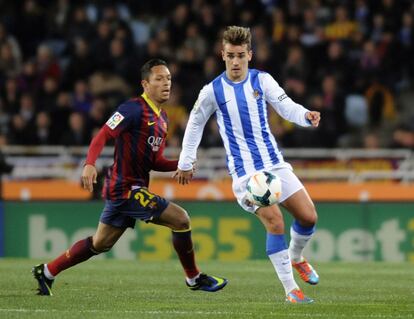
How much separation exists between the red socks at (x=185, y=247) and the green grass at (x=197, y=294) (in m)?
0.26

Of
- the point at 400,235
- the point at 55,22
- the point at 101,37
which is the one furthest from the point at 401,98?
the point at 55,22

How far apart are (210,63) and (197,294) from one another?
910 cm

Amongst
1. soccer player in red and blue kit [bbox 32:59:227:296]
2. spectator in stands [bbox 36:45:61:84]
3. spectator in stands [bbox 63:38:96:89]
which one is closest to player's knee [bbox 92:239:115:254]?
soccer player in red and blue kit [bbox 32:59:227:296]

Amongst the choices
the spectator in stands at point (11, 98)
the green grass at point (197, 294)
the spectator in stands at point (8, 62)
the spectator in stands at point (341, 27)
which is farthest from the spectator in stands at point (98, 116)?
the green grass at point (197, 294)

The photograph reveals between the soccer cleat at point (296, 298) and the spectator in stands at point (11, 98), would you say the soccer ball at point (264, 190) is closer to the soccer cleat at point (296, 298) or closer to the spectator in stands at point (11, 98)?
the soccer cleat at point (296, 298)

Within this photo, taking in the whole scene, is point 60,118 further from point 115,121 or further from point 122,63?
point 115,121

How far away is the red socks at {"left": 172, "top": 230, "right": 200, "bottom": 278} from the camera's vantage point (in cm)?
980

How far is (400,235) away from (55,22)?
8.47 metres

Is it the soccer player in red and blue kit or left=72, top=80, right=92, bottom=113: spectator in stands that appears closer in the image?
the soccer player in red and blue kit

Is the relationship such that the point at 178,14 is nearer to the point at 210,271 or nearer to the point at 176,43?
the point at 176,43

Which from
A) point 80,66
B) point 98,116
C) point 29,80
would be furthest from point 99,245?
point 29,80

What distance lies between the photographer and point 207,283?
9.99m

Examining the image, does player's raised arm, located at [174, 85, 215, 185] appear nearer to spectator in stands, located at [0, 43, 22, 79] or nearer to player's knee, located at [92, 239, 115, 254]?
player's knee, located at [92, 239, 115, 254]

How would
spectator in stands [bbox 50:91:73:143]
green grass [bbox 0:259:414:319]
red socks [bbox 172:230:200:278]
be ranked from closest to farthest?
green grass [bbox 0:259:414:319], red socks [bbox 172:230:200:278], spectator in stands [bbox 50:91:73:143]
